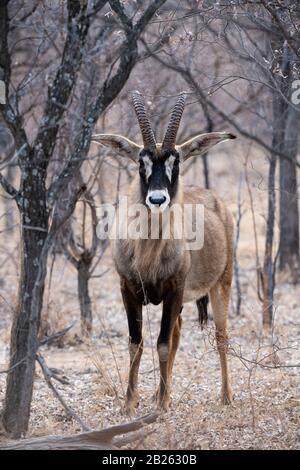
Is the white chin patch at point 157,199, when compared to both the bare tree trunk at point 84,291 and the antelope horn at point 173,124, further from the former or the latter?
the bare tree trunk at point 84,291

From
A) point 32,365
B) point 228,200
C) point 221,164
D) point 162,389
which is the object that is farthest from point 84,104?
point 221,164

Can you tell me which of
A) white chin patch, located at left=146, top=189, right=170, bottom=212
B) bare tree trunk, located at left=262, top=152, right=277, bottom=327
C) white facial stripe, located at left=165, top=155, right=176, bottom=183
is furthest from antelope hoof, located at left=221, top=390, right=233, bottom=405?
bare tree trunk, located at left=262, top=152, right=277, bottom=327

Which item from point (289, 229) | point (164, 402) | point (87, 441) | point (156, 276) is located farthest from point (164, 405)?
point (289, 229)

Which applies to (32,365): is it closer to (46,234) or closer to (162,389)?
(46,234)

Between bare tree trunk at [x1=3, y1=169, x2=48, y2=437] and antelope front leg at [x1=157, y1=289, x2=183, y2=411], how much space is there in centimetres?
159

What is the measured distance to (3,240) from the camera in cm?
1738

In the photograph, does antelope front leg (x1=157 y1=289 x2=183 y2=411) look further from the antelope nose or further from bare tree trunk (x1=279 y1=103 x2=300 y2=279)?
bare tree trunk (x1=279 y1=103 x2=300 y2=279)

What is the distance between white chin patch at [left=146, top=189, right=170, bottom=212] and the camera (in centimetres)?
684

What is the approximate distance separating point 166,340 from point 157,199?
139cm

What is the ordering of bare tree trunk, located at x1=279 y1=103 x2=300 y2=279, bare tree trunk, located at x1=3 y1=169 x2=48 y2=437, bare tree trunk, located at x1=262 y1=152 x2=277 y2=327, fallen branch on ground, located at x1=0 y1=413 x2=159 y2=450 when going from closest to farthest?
1. fallen branch on ground, located at x1=0 y1=413 x2=159 y2=450
2. bare tree trunk, located at x1=3 y1=169 x2=48 y2=437
3. bare tree trunk, located at x1=262 y1=152 x2=277 y2=327
4. bare tree trunk, located at x1=279 y1=103 x2=300 y2=279

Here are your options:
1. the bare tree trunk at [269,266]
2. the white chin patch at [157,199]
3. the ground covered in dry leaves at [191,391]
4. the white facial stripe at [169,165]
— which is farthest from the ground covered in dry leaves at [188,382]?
the white facial stripe at [169,165]

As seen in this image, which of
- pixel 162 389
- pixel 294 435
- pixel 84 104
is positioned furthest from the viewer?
pixel 84 104

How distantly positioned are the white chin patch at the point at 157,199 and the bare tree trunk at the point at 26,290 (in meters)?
1.16
